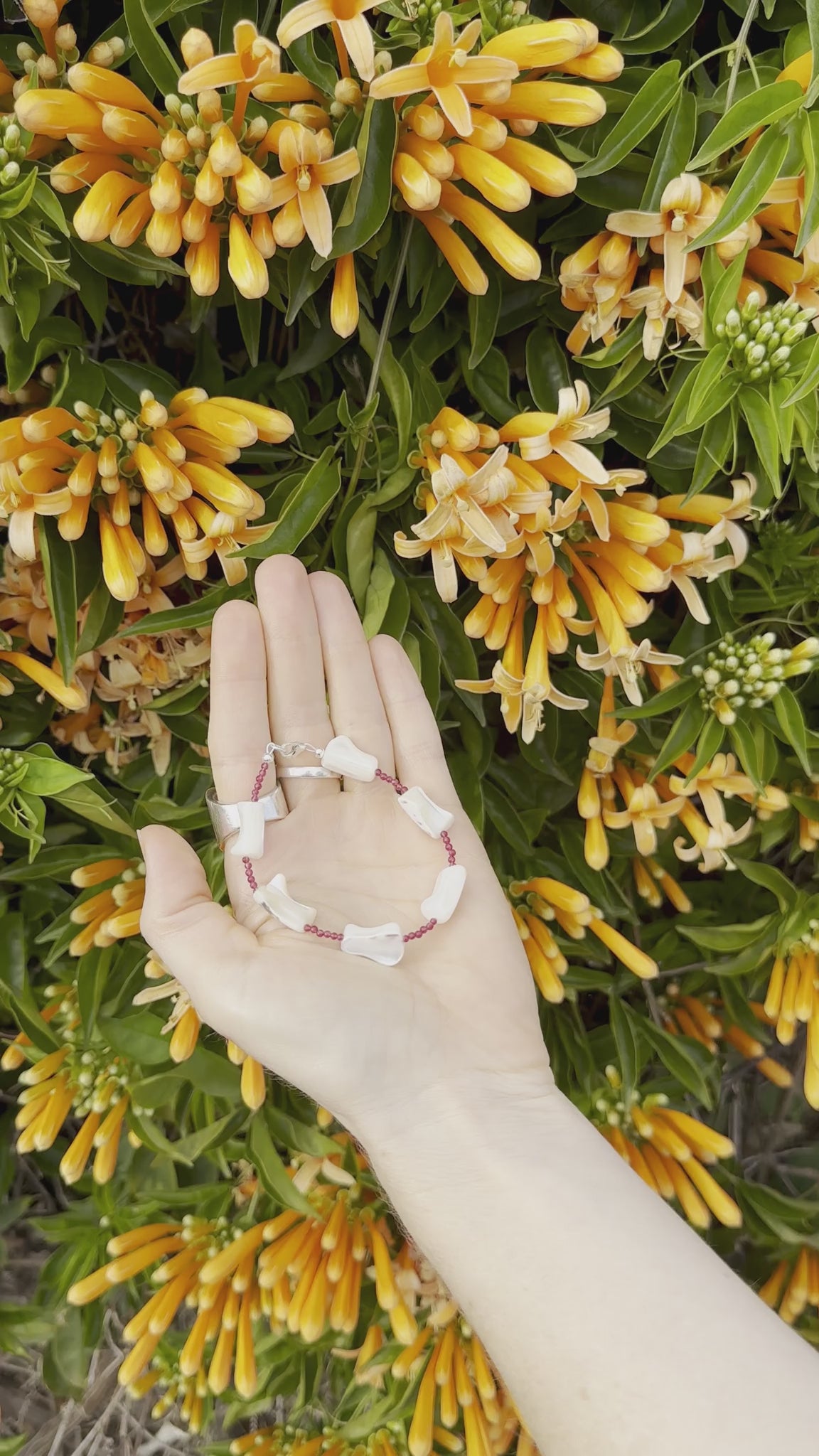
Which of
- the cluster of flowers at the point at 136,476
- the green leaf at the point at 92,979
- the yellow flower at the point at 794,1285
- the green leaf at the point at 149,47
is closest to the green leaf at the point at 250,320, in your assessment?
the cluster of flowers at the point at 136,476

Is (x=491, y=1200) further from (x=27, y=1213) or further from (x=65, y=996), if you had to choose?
(x=27, y=1213)

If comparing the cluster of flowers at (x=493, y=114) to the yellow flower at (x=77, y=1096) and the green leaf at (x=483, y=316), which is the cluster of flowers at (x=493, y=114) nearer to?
the green leaf at (x=483, y=316)

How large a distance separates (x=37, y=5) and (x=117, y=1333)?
201cm

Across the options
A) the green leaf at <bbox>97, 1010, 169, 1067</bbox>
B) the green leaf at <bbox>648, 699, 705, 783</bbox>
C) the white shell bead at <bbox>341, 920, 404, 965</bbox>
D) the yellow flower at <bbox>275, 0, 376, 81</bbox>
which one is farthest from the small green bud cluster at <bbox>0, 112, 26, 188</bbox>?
the green leaf at <bbox>97, 1010, 169, 1067</bbox>

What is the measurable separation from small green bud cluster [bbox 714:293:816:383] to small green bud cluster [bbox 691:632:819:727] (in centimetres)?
33

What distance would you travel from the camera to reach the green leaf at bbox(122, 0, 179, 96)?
0.68 meters

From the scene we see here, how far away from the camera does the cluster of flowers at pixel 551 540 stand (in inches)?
31.4

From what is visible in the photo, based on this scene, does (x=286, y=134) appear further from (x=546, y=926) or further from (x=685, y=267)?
(x=546, y=926)

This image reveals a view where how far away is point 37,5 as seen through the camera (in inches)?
28.0

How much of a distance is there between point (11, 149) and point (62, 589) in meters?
0.36

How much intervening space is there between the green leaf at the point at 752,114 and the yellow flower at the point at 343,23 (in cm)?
26

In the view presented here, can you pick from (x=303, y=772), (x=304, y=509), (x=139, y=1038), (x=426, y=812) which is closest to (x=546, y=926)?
(x=426, y=812)

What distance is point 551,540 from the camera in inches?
35.5

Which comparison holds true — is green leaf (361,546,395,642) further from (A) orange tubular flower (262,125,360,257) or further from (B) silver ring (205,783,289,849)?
(A) orange tubular flower (262,125,360,257)
